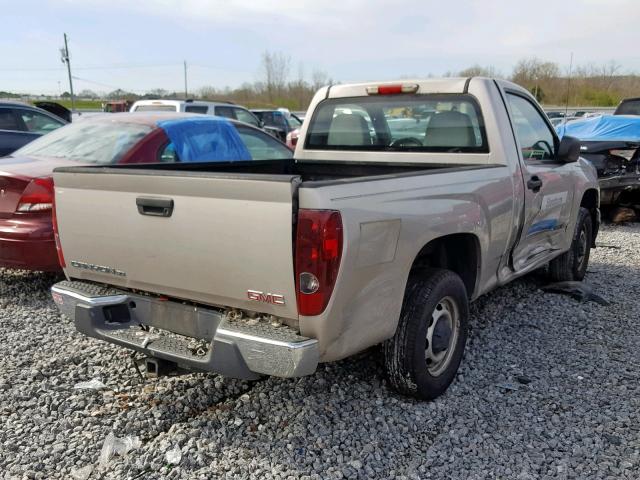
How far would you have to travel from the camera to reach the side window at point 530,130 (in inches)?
175

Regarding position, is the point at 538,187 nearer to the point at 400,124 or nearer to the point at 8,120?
the point at 400,124

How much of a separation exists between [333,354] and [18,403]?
201cm

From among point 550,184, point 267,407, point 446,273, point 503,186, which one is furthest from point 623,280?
point 267,407

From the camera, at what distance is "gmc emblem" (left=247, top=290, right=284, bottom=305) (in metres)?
→ 2.59

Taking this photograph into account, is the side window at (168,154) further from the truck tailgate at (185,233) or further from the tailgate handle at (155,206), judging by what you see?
the tailgate handle at (155,206)

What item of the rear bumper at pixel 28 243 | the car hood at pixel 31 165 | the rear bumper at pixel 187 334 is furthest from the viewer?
the car hood at pixel 31 165

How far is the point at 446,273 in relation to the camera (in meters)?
3.39

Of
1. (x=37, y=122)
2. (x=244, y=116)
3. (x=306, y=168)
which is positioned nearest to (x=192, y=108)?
(x=244, y=116)

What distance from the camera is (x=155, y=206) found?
2.86 m

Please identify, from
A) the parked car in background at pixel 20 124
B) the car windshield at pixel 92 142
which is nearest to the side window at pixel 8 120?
the parked car in background at pixel 20 124

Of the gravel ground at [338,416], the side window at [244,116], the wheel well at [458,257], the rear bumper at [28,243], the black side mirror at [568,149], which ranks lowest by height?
the gravel ground at [338,416]

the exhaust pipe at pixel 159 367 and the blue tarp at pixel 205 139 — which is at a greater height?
the blue tarp at pixel 205 139

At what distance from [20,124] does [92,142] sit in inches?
171

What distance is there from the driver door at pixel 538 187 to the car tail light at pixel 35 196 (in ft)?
12.3
